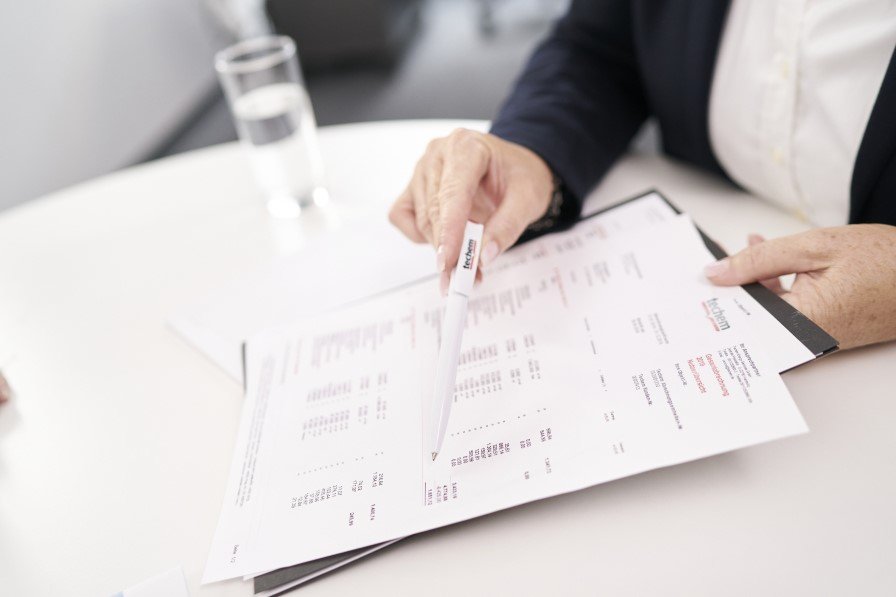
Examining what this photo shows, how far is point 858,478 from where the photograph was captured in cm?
39

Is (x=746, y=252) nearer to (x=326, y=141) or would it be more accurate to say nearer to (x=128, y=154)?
(x=326, y=141)

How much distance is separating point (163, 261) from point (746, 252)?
0.60 meters

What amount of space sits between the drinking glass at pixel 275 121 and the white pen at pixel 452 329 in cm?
35

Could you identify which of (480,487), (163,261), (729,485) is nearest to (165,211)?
(163,261)

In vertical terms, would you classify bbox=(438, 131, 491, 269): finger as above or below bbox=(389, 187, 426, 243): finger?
above

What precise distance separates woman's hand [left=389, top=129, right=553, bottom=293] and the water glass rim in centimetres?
27

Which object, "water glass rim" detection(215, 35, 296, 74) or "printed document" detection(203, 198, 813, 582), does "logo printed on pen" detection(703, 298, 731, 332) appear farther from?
"water glass rim" detection(215, 35, 296, 74)

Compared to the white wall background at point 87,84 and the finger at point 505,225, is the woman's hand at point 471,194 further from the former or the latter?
the white wall background at point 87,84

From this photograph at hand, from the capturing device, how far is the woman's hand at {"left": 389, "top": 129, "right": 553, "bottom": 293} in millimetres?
531

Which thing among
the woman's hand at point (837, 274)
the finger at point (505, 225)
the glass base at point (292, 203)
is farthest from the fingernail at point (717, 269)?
the glass base at point (292, 203)

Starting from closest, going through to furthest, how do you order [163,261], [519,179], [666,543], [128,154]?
1. [666,543]
2. [519,179]
3. [163,261]
4. [128,154]

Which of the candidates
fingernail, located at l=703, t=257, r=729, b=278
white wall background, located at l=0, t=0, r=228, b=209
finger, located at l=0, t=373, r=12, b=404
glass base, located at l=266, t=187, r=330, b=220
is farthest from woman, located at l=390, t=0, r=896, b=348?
white wall background, located at l=0, t=0, r=228, b=209

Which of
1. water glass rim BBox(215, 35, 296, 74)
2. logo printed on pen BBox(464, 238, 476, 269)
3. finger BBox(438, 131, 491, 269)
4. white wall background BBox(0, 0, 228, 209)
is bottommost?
white wall background BBox(0, 0, 228, 209)

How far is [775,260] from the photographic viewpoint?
47cm
